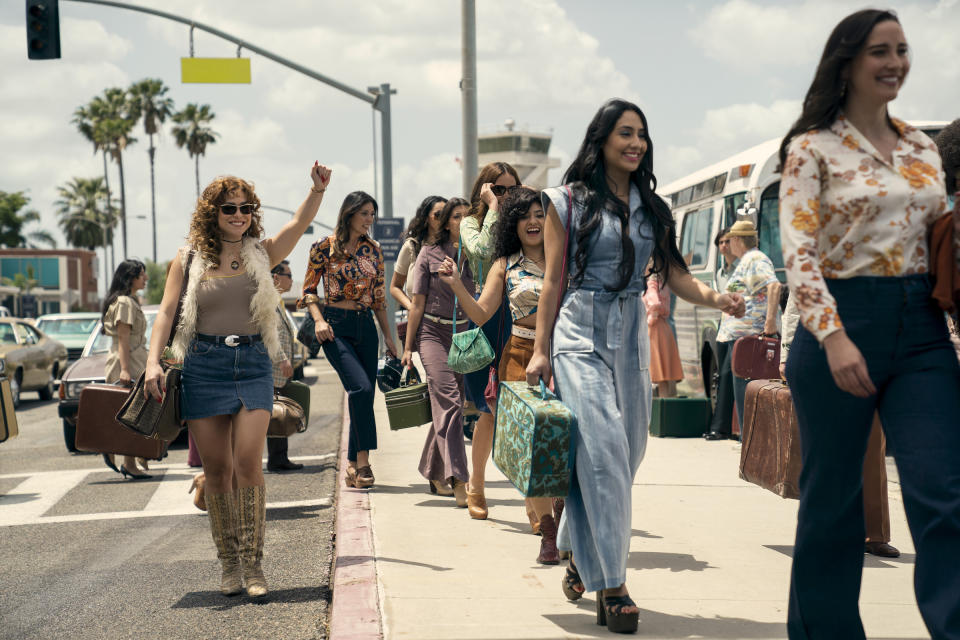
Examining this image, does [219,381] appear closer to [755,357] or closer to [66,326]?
[755,357]

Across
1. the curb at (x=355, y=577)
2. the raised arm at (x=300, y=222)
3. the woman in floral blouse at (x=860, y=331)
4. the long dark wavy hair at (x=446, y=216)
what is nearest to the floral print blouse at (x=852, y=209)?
the woman in floral blouse at (x=860, y=331)

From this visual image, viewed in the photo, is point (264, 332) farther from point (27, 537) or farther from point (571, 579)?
point (27, 537)

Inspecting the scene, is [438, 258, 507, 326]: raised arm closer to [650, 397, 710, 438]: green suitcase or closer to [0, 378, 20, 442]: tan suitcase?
[0, 378, 20, 442]: tan suitcase

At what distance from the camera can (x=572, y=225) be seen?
4.51 metres

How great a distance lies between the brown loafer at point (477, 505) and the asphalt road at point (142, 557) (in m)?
0.86

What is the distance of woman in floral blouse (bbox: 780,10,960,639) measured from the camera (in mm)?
3266

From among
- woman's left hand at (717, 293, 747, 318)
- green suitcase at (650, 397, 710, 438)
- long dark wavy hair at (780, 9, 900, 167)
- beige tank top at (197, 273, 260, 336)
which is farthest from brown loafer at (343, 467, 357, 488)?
long dark wavy hair at (780, 9, 900, 167)

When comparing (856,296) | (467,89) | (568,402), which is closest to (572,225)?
(568,402)

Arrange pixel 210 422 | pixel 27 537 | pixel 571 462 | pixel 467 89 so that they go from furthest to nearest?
pixel 467 89 → pixel 27 537 → pixel 210 422 → pixel 571 462

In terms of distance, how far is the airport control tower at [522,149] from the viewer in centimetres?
9416

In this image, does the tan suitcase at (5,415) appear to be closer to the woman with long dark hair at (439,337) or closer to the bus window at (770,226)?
the woman with long dark hair at (439,337)

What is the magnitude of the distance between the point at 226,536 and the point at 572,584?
1705mm

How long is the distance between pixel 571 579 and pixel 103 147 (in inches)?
2770

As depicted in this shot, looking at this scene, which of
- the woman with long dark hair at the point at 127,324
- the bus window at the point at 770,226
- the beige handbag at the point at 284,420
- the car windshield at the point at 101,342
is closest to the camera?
the beige handbag at the point at 284,420
